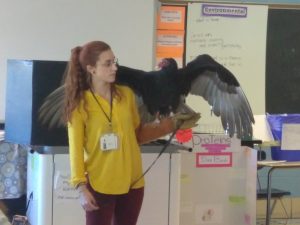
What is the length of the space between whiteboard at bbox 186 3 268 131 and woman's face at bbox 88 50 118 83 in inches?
75.9

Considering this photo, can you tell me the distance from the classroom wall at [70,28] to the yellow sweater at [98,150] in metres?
1.64

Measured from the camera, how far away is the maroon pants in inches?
80.4

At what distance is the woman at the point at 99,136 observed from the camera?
6.59 feet

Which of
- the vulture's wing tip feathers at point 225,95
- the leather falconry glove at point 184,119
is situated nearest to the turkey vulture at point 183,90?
the vulture's wing tip feathers at point 225,95

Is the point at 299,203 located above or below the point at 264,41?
below

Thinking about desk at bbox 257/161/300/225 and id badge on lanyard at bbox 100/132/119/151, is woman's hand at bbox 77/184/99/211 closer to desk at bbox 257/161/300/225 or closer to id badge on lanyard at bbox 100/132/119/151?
id badge on lanyard at bbox 100/132/119/151

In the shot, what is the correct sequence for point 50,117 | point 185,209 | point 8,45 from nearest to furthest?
point 50,117 → point 8,45 → point 185,209

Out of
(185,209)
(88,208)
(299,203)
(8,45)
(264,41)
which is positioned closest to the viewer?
(88,208)

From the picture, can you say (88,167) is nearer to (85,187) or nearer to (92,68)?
(85,187)

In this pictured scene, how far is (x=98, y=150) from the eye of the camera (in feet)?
6.64

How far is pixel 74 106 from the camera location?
2.00m

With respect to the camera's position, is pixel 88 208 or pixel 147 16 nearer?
pixel 88 208

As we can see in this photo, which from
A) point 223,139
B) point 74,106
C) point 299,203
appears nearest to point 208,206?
point 223,139

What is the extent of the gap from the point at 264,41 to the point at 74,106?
2.46 meters
